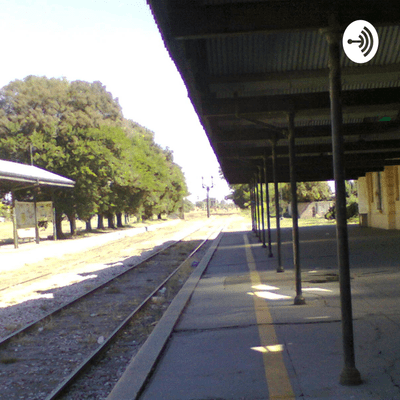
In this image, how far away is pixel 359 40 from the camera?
466 cm

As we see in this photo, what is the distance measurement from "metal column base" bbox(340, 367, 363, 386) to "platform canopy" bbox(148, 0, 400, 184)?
292cm

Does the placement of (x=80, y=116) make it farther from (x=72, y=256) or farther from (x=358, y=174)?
(x=358, y=174)

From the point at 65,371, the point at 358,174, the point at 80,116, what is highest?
the point at 80,116

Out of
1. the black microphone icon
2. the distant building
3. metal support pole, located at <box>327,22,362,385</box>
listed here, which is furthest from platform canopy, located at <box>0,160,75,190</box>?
the distant building

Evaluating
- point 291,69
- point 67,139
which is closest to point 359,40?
point 291,69

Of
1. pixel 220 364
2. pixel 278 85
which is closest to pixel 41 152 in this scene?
pixel 278 85

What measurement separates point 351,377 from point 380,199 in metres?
22.6

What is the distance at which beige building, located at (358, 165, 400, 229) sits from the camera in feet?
75.5

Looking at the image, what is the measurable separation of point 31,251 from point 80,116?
1448 cm

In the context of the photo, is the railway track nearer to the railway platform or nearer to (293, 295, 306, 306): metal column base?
the railway platform

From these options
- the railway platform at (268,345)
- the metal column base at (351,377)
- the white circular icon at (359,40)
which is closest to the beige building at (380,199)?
the railway platform at (268,345)

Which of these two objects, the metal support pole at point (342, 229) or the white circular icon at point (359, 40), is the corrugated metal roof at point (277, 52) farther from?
the metal support pole at point (342, 229)

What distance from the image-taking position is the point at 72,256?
21.4 metres

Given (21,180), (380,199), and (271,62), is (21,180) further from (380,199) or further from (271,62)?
(380,199)
